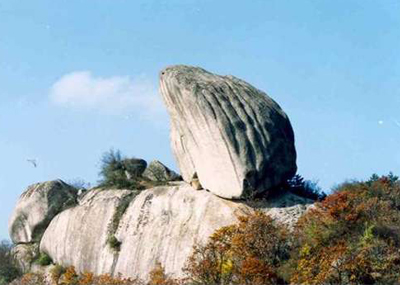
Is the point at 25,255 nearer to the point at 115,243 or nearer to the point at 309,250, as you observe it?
the point at 115,243

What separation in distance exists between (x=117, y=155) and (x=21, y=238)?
6596mm

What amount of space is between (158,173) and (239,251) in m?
8.79

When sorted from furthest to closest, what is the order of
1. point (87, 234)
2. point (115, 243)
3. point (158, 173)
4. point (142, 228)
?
1. point (158, 173)
2. point (87, 234)
3. point (115, 243)
4. point (142, 228)

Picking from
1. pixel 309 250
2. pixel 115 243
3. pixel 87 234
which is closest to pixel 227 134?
pixel 309 250

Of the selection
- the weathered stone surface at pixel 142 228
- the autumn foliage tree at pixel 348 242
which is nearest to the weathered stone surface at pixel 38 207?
the weathered stone surface at pixel 142 228

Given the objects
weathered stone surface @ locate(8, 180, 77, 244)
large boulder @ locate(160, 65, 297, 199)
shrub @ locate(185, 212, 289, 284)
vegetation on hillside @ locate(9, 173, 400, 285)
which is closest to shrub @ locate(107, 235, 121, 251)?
vegetation on hillside @ locate(9, 173, 400, 285)

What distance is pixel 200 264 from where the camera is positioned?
28.4 m

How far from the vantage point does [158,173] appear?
37094 mm

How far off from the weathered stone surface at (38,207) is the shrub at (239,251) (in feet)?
41.6

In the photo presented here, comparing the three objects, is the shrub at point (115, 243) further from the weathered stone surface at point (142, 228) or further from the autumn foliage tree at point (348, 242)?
the autumn foliage tree at point (348, 242)

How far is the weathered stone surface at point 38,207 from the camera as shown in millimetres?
40969

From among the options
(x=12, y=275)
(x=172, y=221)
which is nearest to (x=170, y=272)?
(x=172, y=221)

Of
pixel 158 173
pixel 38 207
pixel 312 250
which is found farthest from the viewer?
pixel 38 207

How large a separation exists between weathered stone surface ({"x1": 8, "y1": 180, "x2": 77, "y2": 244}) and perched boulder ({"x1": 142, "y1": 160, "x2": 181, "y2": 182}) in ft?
15.0
